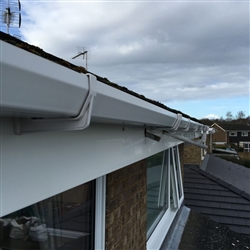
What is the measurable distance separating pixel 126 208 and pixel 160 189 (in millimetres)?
2674

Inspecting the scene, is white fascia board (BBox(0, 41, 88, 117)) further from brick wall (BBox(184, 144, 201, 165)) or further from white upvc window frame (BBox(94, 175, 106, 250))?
brick wall (BBox(184, 144, 201, 165))

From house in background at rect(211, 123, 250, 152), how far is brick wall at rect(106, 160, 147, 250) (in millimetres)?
54141

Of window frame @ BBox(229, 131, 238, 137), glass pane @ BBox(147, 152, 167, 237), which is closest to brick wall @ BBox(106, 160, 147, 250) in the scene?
glass pane @ BBox(147, 152, 167, 237)

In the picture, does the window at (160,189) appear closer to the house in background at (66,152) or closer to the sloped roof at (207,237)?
the sloped roof at (207,237)

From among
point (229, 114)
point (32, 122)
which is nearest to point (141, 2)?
point (32, 122)

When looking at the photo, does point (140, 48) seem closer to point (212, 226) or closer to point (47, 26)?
point (47, 26)

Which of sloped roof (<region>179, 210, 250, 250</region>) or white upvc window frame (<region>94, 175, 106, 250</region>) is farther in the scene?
sloped roof (<region>179, 210, 250, 250</region>)

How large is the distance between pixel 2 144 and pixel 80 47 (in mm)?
2900

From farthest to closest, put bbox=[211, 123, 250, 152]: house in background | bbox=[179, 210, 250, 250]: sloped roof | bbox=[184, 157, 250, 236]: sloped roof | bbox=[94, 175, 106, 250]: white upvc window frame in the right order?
1. bbox=[211, 123, 250, 152]: house in background
2. bbox=[184, 157, 250, 236]: sloped roof
3. bbox=[179, 210, 250, 250]: sloped roof
4. bbox=[94, 175, 106, 250]: white upvc window frame

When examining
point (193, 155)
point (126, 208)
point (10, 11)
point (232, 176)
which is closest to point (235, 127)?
point (193, 155)

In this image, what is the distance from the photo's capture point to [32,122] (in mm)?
1027

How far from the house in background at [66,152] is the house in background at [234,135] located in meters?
55.1

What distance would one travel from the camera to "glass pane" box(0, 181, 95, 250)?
144cm

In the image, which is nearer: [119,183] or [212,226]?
[119,183]
